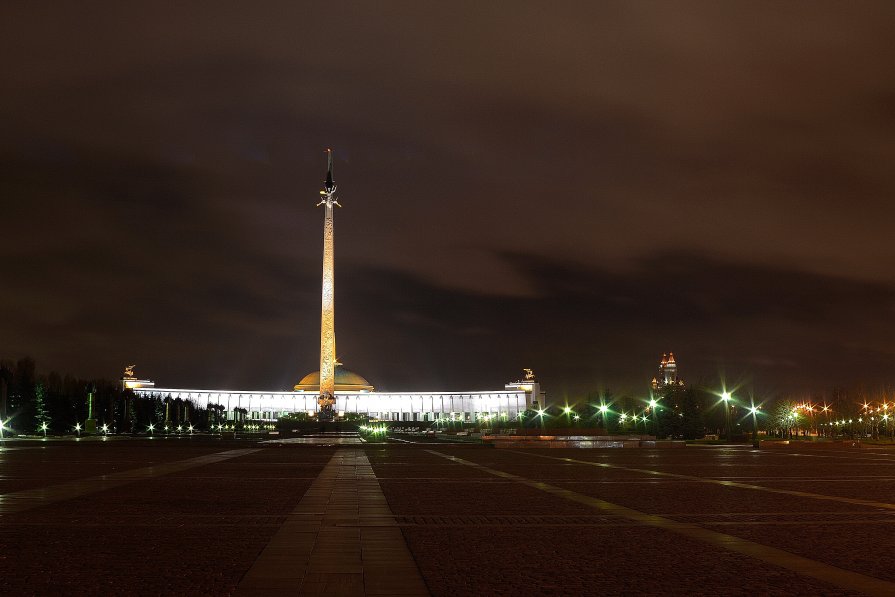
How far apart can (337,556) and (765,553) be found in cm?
530

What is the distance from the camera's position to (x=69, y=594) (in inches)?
339

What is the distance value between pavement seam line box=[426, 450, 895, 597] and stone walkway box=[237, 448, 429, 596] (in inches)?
163

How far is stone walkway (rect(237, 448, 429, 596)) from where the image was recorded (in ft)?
29.3

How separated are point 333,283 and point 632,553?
121708 millimetres

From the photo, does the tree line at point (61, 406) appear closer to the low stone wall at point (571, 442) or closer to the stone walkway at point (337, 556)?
the low stone wall at point (571, 442)

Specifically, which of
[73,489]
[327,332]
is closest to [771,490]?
[73,489]

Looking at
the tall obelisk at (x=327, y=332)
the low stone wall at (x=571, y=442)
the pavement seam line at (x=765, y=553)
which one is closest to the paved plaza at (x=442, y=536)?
the pavement seam line at (x=765, y=553)

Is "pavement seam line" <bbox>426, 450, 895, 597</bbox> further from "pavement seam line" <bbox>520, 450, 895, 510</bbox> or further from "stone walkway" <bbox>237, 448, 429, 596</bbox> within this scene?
"pavement seam line" <bbox>520, 450, 895, 510</bbox>

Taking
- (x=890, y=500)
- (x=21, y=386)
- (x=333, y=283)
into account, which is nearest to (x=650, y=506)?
(x=890, y=500)

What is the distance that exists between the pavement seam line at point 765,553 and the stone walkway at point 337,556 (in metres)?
4.14

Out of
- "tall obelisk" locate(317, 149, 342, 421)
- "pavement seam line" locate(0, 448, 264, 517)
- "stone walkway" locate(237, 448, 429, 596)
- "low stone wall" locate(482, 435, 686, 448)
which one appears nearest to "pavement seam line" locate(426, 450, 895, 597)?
"stone walkway" locate(237, 448, 429, 596)

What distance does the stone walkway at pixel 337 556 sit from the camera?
8945mm

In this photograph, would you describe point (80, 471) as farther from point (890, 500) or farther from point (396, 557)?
point (890, 500)

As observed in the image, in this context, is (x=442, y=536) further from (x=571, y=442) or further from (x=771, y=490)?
(x=571, y=442)
